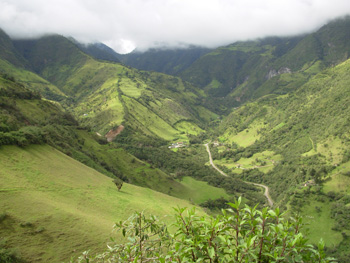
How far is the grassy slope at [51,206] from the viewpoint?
27.9 meters

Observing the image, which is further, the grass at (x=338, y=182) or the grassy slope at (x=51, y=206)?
the grass at (x=338, y=182)

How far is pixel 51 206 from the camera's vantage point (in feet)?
117

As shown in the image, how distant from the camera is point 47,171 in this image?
50688 millimetres

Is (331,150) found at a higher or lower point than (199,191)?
higher

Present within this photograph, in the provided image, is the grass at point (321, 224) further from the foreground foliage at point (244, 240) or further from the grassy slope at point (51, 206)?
the foreground foliage at point (244, 240)

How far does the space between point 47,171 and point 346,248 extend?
115 meters

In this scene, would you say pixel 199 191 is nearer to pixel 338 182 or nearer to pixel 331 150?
pixel 338 182

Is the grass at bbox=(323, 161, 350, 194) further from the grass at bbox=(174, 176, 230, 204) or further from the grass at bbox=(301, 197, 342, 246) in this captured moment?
the grass at bbox=(174, 176, 230, 204)

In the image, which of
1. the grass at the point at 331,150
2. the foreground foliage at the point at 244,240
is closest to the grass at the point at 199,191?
the grass at the point at 331,150

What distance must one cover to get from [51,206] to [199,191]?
109m

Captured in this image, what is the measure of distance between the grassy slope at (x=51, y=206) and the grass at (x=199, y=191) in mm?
70092

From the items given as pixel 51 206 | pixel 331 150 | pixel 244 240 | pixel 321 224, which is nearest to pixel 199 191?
pixel 321 224

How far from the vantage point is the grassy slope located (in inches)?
1099

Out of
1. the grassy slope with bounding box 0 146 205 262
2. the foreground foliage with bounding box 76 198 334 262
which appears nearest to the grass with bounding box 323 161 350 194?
the grassy slope with bounding box 0 146 205 262
